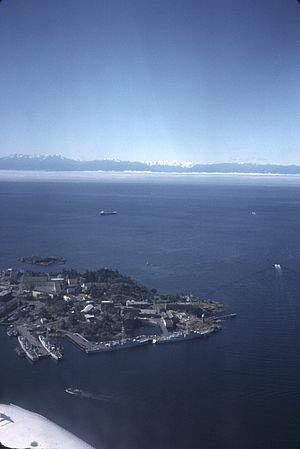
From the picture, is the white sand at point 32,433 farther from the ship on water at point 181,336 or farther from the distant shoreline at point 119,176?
the distant shoreline at point 119,176

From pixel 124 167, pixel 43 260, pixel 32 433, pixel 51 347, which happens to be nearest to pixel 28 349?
pixel 51 347

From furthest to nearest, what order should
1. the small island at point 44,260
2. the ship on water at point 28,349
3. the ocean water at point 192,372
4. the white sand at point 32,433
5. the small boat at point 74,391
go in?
the small island at point 44,260, the ship on water at point 28,349, the small boat at point 74,391, the ocean water at point 192,372, the white sand at point 32,433

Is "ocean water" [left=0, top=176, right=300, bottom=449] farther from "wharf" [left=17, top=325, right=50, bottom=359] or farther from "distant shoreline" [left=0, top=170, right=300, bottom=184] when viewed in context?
"distant shoreline" [left=0, top=170, right=300, bottom=184]

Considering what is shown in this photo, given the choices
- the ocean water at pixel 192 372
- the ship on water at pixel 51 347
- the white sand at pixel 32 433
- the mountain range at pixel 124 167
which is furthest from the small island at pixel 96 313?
the mountain range at pixel 124 167

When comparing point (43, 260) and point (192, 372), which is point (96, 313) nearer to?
point (192, 372)

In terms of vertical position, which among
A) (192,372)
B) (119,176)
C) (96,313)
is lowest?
(192,372)

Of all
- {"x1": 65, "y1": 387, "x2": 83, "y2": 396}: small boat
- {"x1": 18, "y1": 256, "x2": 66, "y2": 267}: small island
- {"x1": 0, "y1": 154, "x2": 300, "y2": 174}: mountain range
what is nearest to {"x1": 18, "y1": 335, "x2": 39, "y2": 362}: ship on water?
{"x1": 65, "y1": 387, "x2": 83, "y2": 396}: small boat

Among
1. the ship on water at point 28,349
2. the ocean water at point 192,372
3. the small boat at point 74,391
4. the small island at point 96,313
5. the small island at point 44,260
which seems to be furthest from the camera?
the small island at point 44,260
